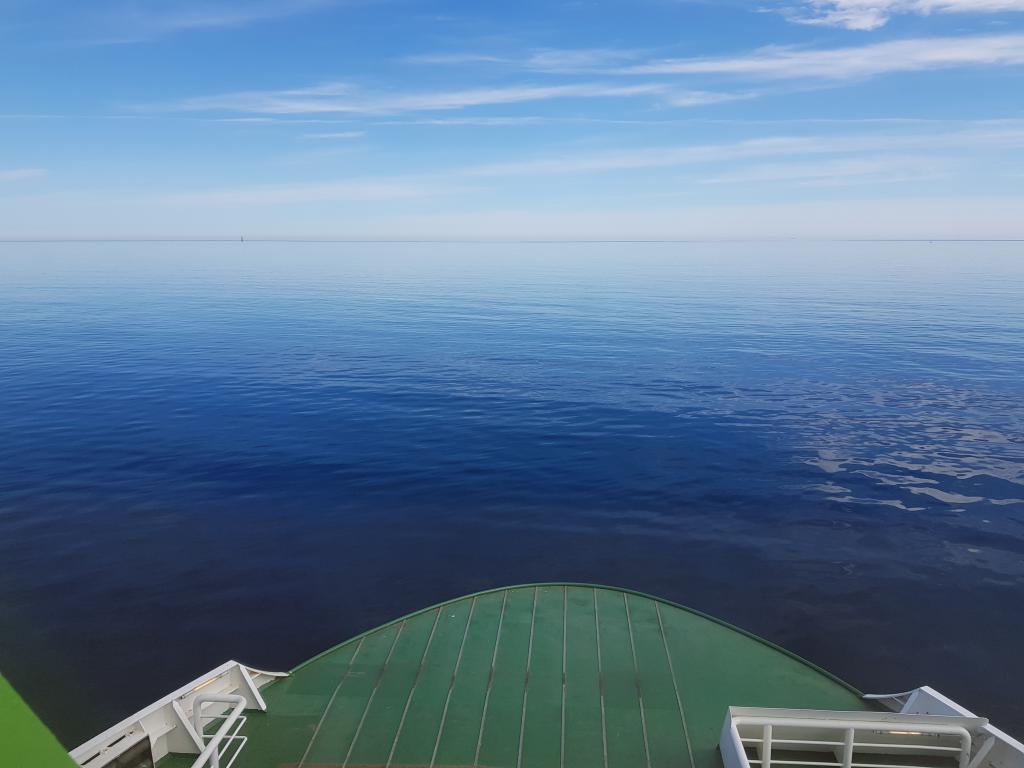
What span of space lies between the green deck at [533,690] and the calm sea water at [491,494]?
15.1ft

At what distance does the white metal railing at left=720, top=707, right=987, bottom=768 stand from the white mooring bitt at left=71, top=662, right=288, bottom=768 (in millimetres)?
7838

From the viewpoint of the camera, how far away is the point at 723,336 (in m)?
61.5

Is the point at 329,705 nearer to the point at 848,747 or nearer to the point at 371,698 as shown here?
the point at 371,698

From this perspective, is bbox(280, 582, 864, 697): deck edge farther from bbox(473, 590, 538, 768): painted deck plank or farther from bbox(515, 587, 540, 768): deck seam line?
bbox(515, 587, 540, 768): deck seam line

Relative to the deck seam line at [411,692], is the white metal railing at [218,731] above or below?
above

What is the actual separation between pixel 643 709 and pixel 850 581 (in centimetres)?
1265

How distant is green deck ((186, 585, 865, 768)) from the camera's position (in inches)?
444

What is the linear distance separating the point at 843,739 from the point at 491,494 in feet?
60.9

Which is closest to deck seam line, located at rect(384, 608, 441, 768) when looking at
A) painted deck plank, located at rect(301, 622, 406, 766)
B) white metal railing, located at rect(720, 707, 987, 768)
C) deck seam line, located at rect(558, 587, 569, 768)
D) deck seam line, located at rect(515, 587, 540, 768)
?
painted deck plank, located at rect(301, 622, 406, 766)

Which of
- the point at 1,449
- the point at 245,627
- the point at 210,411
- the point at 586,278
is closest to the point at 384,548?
the point at 245,627

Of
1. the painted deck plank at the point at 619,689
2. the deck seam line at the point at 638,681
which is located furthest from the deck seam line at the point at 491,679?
the deck seam line at the point at 638,681

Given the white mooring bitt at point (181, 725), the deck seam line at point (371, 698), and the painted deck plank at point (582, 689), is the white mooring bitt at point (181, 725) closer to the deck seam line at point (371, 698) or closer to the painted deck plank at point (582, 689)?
the deck seam line at point (371, 698)

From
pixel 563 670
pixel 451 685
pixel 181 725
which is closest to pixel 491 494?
pixel 563 670

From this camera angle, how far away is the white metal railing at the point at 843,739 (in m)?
9.25
